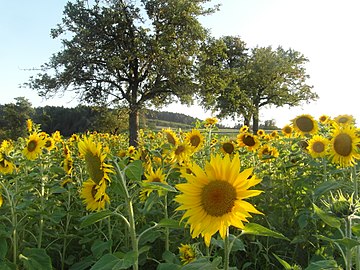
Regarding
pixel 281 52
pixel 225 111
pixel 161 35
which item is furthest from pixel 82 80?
pixel 281 52

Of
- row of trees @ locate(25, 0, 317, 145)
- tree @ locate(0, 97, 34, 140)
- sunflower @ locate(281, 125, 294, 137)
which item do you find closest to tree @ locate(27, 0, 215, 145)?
row of trees @ locate(25, 0, 317, 145)

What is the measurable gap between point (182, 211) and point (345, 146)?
1.19 meters

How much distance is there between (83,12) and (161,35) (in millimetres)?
4151

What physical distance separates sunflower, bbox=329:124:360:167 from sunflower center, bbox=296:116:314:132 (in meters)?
1.43

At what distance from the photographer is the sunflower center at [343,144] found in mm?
2627

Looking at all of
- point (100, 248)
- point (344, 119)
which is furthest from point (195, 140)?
point (100, 248)

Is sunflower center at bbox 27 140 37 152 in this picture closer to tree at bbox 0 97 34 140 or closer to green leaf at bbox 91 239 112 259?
green leaf at bbox 91 239 112 259

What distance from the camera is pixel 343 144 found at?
2666mm

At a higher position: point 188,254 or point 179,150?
point 179,150

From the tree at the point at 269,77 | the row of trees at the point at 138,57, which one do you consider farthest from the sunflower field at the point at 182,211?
the tree at the point at 269,77

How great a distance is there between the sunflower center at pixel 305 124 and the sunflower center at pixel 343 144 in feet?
4.89

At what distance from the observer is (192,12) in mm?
19609

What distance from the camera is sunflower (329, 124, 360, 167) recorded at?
2594 millimetres

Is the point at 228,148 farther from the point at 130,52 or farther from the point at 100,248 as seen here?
the point at 130,52
